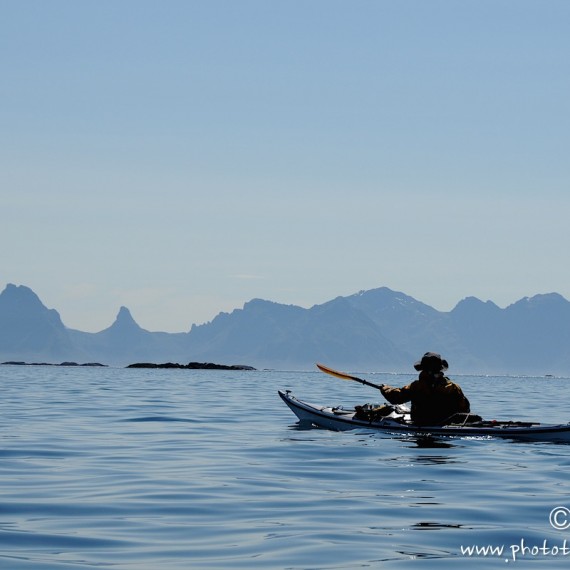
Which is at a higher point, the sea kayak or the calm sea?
the sea kayak

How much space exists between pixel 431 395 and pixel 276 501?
875 centimetres

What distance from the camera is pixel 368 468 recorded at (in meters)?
15.6

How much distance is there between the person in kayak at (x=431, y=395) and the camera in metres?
20.0

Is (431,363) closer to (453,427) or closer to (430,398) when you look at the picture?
(430,398)

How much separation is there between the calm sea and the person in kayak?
0.73 meters

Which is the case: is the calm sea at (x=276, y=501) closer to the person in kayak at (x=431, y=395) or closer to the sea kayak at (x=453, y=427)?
the sea kayak at (x=453, y=427)

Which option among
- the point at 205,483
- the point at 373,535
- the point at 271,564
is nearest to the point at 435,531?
the point at 373,535

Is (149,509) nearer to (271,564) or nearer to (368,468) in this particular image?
(271,564)

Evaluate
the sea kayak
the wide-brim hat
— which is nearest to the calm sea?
the sea kayak

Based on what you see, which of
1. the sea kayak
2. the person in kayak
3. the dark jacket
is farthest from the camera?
the dark jacket

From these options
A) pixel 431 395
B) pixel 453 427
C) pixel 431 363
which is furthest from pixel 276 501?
pixel 431 395

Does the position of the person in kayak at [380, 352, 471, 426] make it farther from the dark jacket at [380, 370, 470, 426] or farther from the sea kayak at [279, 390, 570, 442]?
the sea kayak at [279, 390, 570, 442]

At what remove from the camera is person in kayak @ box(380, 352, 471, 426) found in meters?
20.0

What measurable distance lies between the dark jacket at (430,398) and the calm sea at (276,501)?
717 mm
